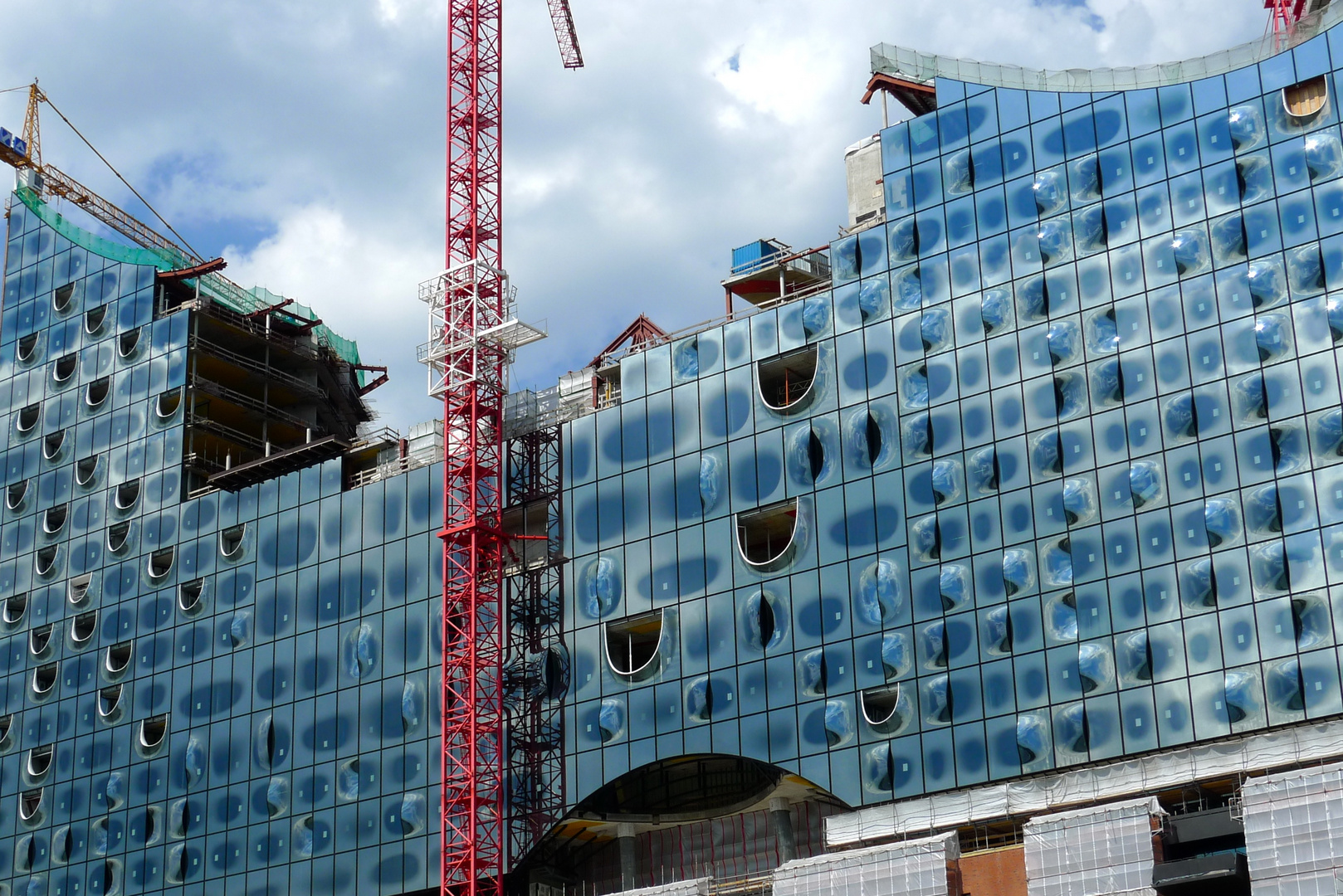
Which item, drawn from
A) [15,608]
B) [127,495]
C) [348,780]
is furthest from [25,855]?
[348,780]

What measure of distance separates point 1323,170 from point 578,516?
40.9 metres

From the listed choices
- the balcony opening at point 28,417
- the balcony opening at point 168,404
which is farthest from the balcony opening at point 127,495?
the balcony opening at point 28,417

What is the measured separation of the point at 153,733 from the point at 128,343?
2553 cm

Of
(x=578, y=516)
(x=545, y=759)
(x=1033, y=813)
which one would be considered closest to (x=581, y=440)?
(x=578, y=516)

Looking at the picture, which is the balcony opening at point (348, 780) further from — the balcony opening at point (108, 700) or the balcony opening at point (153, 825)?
the balcony opening at point (108, 700)

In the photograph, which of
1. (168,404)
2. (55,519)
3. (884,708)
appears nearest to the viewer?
(884,708)

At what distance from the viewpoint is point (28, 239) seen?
439 feet

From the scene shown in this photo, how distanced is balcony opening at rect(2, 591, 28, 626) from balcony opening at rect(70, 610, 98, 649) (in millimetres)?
4899

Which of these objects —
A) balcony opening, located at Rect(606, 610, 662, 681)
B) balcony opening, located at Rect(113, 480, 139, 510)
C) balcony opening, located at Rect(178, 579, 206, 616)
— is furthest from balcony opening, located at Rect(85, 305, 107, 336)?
balcony opening, located at Rect(606, 610, 662, 681)

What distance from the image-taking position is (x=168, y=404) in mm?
121312

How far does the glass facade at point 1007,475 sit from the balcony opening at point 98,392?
128ft

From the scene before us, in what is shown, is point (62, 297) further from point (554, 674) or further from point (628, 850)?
point (628, 850)

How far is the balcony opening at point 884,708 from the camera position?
88.7 meters

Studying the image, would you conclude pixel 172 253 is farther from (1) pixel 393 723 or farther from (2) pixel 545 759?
(2) pixel 545 759
